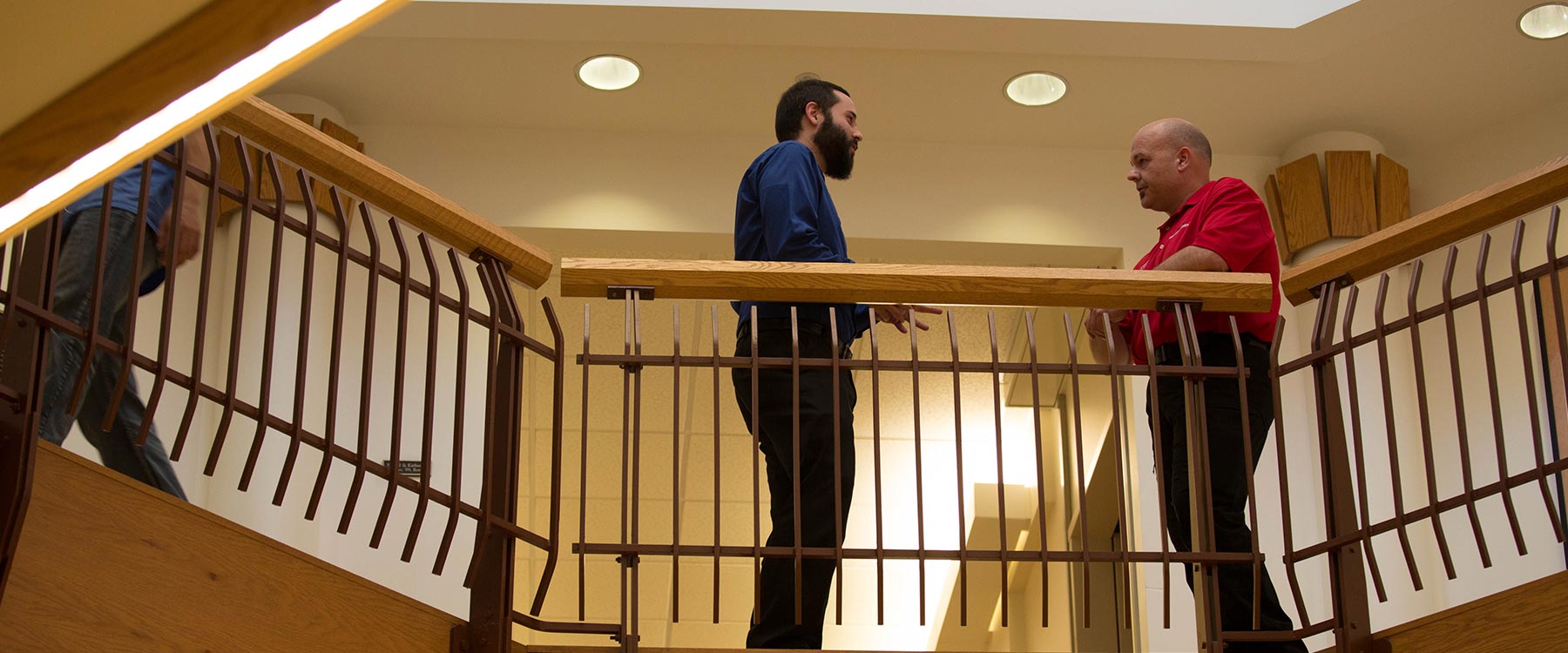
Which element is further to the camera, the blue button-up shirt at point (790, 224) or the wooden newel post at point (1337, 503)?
the blue button-up shirt at point (790, 224)

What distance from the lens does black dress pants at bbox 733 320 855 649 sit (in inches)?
128

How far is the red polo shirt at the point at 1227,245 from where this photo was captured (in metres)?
3.56

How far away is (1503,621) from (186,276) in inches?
207

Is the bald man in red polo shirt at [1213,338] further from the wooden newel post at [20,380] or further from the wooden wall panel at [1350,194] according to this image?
the wooden wall panel at [1350,194]

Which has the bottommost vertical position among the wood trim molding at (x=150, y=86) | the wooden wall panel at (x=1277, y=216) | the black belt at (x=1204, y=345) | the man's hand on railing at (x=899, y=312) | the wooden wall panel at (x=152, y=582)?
the wooden wall panel at (x=152, y=582)

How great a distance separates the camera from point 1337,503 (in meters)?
3.16

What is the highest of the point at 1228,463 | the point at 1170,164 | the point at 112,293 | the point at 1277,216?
the point at 1277,216

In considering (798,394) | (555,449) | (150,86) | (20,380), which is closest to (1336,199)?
(798,394)

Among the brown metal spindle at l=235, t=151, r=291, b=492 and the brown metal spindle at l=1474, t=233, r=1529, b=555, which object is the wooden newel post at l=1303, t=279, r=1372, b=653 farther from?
the brown metal spindle at l=235, t=151, r=291, b=492

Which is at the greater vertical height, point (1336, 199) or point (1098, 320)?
point (1336, 199)

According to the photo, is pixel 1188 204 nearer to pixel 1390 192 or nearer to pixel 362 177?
pixel 362 177

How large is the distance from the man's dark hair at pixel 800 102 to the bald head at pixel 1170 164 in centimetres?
80

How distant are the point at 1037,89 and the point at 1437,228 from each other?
3715 mm

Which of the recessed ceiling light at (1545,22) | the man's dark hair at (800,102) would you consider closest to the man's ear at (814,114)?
the man's dark hair at (800,102)
